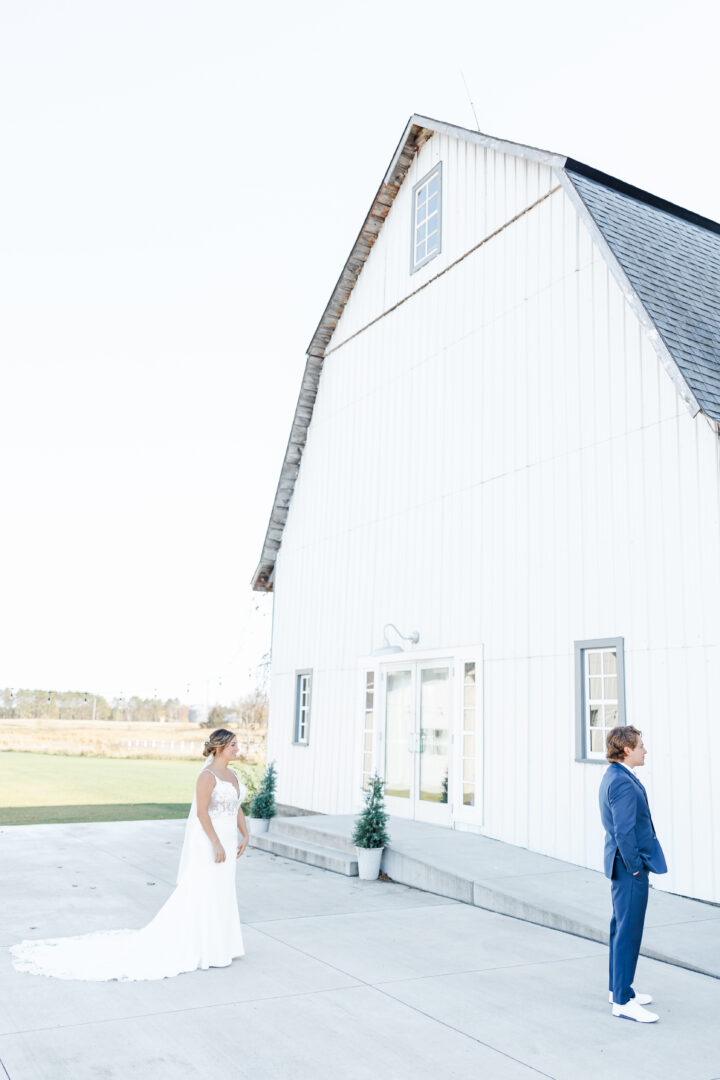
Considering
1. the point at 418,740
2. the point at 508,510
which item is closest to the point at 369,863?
the point at 418,740

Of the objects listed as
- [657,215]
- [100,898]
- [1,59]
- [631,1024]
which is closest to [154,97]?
[1,59]

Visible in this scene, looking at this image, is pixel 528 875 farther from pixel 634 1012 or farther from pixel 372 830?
pixel 634 1012

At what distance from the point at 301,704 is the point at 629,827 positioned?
33.2 ft

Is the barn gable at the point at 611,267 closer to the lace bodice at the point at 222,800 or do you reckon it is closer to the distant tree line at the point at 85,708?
the lace bodice at the point at 222,800

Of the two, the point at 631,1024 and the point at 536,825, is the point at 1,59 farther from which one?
A: the point at 631,1024

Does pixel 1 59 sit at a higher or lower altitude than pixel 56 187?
lower

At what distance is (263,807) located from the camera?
38.3 ft

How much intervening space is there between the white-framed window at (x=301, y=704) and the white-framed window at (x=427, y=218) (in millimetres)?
6743

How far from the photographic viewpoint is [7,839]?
11.5 metres

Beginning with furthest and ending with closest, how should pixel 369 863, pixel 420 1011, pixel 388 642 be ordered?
1. pixel 388 642
2. pixel 369 863
3. pixel 420 1011

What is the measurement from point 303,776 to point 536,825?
17.8ft

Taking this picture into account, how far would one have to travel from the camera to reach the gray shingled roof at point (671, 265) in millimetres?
8148

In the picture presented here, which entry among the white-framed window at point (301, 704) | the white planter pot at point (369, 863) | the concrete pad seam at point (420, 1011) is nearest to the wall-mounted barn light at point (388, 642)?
the white-framed window at point (301, 704)

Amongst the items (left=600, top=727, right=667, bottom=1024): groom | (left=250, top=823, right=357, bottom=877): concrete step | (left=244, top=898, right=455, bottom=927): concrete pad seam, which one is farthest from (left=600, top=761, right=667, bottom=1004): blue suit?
(left=250, top=823, right=357, bottom=877): concrete step
